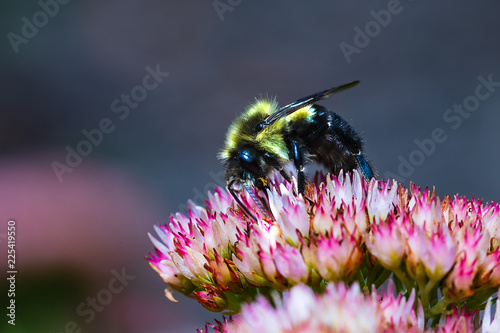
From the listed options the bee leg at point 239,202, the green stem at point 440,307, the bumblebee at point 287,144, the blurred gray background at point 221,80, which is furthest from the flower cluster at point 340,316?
the blurred gray background at point 221,80

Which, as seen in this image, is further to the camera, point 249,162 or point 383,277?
point 249,162

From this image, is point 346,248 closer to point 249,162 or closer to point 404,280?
point 404,280

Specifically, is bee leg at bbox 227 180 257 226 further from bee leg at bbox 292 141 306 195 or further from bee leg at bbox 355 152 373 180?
bee leg at bbox 355 152 373 180

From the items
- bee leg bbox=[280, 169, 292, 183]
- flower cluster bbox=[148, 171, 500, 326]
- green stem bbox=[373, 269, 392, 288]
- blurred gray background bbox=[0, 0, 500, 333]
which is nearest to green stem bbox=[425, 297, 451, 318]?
flower cluster bbox=[148, 171, 500, 326]

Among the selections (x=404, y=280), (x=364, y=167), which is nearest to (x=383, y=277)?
(x=404, y=280)

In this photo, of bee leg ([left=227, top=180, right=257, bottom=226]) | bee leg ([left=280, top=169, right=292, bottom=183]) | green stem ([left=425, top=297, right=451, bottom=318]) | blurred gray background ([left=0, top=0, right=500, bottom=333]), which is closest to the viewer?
green stem ([left=425, top=297, right=451, bottom=318])

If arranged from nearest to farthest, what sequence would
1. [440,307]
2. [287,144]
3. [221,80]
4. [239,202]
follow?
[440,307], [239,202], [287,144], [221,80]

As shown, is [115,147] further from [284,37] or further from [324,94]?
[324,94]

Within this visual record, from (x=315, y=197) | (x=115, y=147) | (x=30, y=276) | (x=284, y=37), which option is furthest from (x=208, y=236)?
(x=284, y=37)

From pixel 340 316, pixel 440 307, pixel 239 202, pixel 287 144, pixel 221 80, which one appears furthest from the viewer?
pixel 221 80
